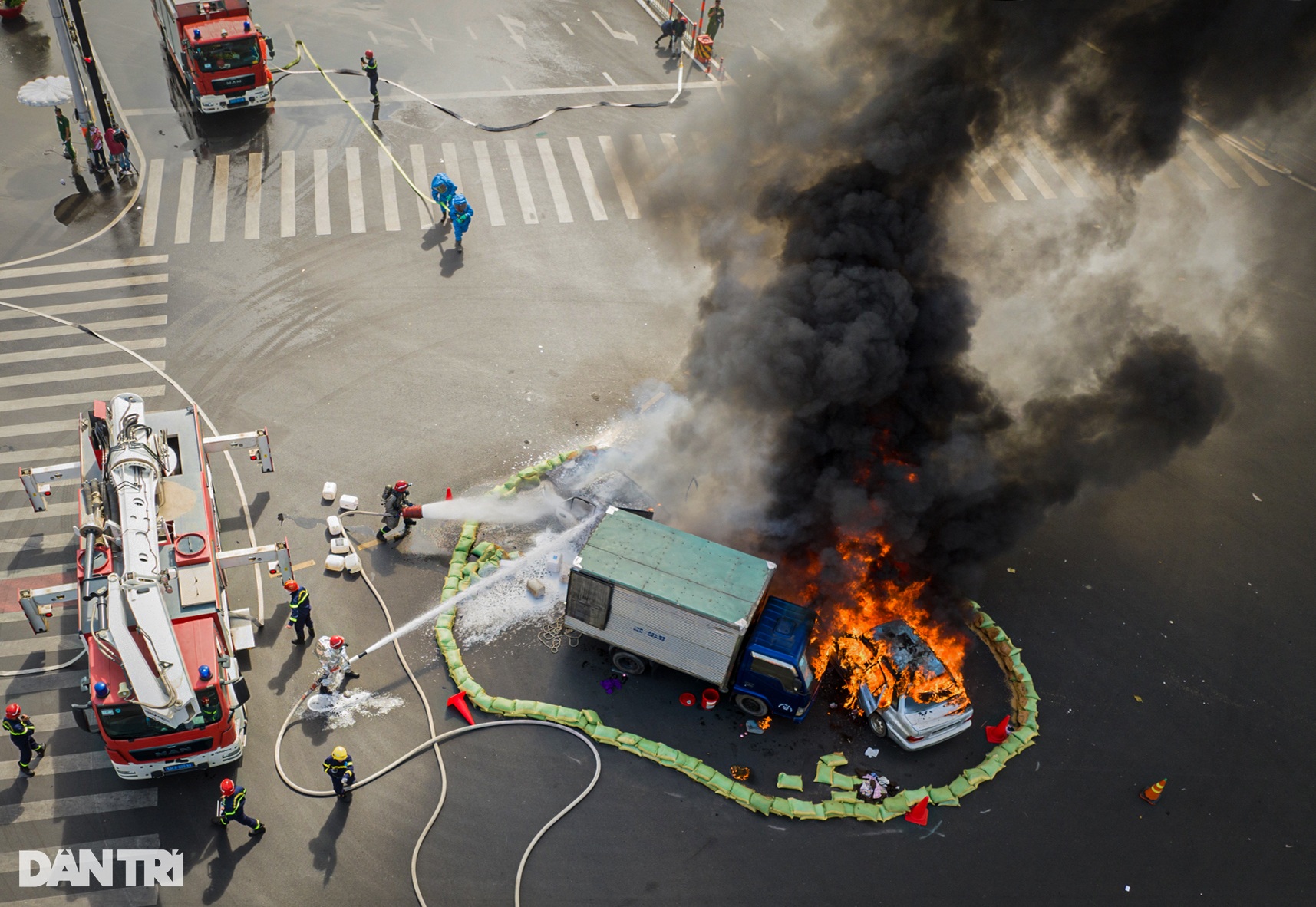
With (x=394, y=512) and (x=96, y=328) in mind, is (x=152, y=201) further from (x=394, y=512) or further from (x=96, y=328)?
(x=394, y=512)

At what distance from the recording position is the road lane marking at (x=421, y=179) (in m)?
29.5

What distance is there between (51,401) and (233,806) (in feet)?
42.3

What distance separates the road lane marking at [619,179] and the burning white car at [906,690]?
17.0 m

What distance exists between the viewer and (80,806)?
16.1 metres

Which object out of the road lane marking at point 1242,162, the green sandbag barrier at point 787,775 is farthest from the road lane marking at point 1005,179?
the green sandbag barrier at point 787,775

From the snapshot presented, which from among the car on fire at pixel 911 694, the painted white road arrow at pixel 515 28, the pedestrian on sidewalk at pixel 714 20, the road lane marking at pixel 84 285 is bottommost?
the car on fire at pixel 911 694

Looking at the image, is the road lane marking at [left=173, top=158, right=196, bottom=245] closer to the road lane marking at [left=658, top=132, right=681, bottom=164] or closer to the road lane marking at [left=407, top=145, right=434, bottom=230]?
the road lane marking at [left=407, top=145, right=434, bottom=230]

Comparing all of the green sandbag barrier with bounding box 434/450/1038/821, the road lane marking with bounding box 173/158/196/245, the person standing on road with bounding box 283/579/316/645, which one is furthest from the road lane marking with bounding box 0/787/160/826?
the road lane marking with bounding box 173/158/196/245

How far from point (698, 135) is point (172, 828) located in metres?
18.7

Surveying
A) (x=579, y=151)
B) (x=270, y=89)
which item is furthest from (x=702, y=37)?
(x=270, y=89)

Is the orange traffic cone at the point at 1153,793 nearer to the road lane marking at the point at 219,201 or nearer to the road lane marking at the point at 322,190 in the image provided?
the road lane marking at the point at 322,190

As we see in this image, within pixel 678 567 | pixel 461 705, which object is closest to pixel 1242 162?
pixel 678 567

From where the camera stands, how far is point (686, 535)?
1859 cm

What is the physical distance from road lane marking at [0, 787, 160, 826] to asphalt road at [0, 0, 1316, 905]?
0.06 m
